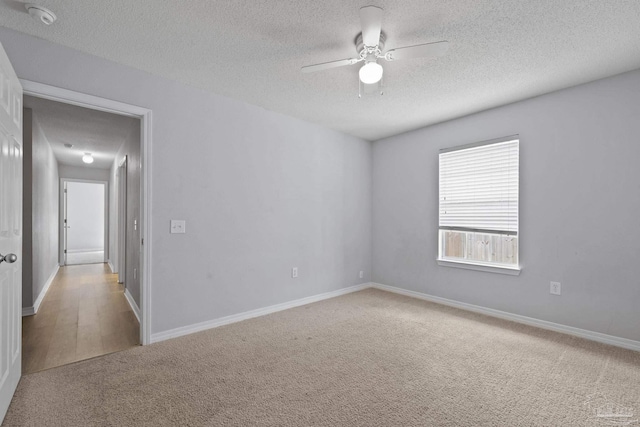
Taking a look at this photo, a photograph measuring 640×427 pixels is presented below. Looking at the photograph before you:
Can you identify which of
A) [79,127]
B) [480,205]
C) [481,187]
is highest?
[79,127]

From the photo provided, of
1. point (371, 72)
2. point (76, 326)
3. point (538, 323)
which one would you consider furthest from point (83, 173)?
point (538, 323)

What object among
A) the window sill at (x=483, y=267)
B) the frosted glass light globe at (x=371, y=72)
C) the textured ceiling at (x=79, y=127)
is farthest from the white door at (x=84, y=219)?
the frosted glass light globe at (x=371, y=72)

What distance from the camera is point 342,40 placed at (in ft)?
7.15

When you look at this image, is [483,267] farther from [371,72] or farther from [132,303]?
[132,303]

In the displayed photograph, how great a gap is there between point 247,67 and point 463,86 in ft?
6.81

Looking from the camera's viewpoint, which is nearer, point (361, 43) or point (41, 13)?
point (41, 13)

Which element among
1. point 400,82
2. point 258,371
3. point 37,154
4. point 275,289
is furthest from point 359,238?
point 37,154

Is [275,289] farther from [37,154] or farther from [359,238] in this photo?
[37,154]

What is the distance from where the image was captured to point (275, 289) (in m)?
3.66

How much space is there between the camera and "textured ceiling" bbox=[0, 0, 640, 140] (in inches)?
73.2

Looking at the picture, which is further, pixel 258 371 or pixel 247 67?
pixel 247 67

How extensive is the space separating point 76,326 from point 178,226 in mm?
1642

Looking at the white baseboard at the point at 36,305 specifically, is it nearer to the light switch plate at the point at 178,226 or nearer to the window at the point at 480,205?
the light switch plate at the point at 178,226

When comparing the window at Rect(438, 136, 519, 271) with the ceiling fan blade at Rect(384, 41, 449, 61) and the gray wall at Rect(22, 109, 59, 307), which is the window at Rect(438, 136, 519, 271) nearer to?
the ceiling fan blade at Rect(384, 41, 449, 61)
